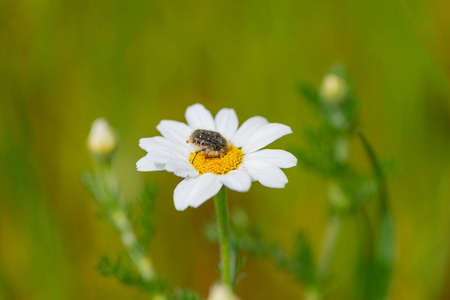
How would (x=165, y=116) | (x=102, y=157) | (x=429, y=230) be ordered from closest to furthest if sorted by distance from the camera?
1. (x=102, y=157)
2. (x=429, y=230)
3. (x=165, y=116)

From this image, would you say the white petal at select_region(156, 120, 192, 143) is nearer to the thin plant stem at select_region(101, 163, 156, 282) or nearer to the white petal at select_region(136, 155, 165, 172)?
the white petal at select_region(136, 155, 165, 172)

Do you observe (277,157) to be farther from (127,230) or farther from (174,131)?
(127,230)

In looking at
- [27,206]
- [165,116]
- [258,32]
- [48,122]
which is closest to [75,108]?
[48,122]

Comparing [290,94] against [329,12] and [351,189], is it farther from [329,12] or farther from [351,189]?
[351,189]

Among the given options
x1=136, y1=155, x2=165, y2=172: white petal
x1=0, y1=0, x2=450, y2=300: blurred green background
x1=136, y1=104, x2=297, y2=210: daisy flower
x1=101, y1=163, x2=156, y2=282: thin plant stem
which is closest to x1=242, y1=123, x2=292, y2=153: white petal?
x1=136, y1=104, x2=297, y2=210: daisy flower

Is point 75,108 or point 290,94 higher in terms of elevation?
point 290,94

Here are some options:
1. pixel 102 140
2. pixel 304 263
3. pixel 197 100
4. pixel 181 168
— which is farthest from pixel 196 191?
pixel 197 100
